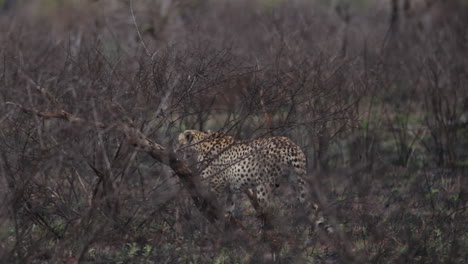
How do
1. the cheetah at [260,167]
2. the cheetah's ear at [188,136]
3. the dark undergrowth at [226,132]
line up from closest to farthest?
the dark undergrowth at [226,132]
the cheetah at [260,167]
the cheetah's ear at [188,136]

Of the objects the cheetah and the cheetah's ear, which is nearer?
the cheetah

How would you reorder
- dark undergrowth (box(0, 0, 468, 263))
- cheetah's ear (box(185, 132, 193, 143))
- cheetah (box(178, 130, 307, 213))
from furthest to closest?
cheetah's ear (box(185, 132, 193, 143)) < cheetah (box(178, 130, 307, 213)) < dark undergrowth (box(0, 0, 468, 263))

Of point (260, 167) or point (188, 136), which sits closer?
point (260, 167)

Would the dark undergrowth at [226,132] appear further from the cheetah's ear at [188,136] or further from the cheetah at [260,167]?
the cheetah's ear at [188,136]

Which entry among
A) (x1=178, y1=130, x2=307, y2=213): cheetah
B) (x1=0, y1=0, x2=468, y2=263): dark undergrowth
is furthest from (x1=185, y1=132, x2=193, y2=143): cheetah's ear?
(x1=0, y1=0, x2=468, y2=263): dark undergrowth

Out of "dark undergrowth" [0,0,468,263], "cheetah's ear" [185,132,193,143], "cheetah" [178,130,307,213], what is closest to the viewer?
"dark undergrowth" [0,0,468,263]

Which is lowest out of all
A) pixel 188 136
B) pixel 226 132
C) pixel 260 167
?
pixel 260 167

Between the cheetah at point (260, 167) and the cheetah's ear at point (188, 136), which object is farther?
the cheetah's ear at point (188, 136)

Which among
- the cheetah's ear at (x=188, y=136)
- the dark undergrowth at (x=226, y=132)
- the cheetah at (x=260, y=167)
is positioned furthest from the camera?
the cheetah's ear at (x=188, y=136)

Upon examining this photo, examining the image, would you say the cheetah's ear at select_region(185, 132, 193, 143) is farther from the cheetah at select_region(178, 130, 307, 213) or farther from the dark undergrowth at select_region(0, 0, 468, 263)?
the dark undergrowth at select_region(0, 0, 468, 263)

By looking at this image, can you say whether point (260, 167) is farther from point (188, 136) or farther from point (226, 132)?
point (226, 132)

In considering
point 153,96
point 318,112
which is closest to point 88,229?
point 153,96

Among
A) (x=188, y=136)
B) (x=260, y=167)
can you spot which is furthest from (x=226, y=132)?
(x=188, y=136)

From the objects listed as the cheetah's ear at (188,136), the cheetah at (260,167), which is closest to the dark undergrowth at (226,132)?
the cheetah at (260,167)
